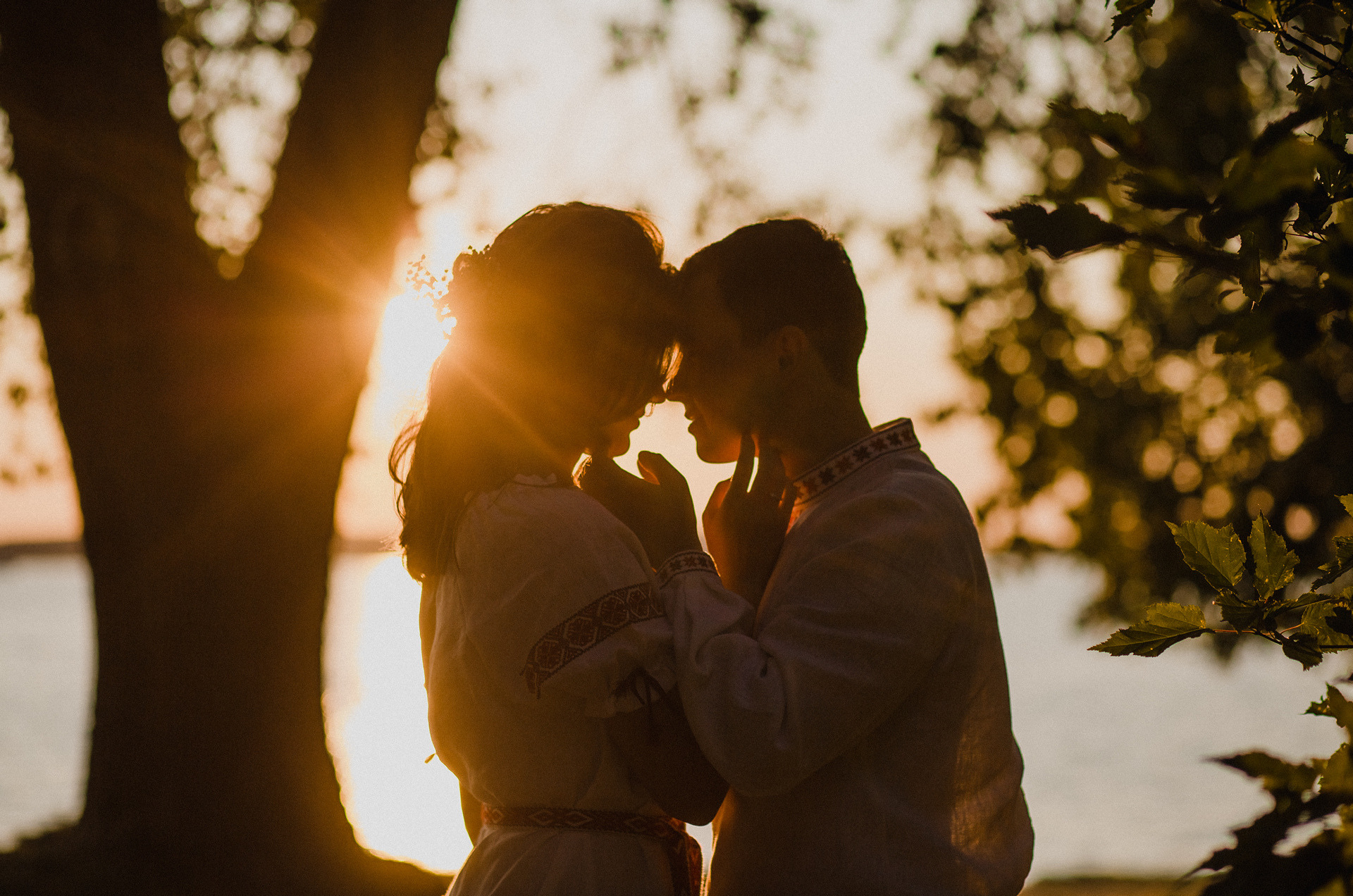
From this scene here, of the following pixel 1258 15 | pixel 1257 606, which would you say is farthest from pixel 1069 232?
pixel 1257 606

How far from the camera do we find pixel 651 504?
93.4 inches

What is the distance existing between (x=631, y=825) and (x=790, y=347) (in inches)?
43.6

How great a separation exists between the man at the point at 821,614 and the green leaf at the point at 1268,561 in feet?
2.64

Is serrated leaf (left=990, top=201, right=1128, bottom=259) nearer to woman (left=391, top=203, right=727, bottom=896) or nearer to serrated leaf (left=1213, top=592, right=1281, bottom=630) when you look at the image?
serrated leaf (left=1213, top=592, right=1281, bottom=630)

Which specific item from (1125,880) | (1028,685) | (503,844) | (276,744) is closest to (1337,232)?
(503,844)

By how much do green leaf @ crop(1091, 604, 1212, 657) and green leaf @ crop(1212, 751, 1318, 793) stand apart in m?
0.31

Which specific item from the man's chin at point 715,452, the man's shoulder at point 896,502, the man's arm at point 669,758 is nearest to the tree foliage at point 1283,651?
the man's shoulder at point 896,502

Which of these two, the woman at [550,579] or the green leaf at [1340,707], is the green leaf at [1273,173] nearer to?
the green leaf at [1340,707]

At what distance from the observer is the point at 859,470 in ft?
8.00

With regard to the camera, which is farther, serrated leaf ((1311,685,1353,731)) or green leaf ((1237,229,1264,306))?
serrated leaf ((1311,685,1353,731))

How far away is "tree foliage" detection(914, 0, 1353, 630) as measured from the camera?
0.96 metres

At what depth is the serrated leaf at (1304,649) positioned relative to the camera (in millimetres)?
1333

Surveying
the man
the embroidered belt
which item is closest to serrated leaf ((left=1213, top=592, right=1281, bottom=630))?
the man

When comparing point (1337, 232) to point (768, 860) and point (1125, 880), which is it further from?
point (1125, 880)
